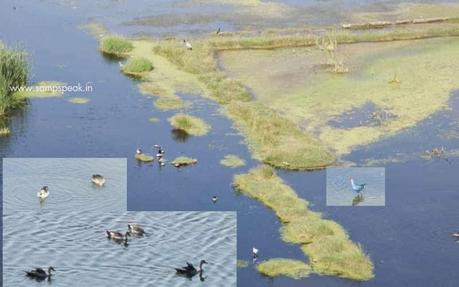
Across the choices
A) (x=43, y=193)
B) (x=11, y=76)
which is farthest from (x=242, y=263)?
(x=11, y=76)

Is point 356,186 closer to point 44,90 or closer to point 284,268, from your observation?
point 284,268

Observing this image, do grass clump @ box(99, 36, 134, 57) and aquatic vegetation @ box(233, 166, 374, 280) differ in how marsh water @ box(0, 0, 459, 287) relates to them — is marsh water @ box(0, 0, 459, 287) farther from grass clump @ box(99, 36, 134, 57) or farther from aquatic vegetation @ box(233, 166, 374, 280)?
grass clump @ box(99, 36, 134, 57)

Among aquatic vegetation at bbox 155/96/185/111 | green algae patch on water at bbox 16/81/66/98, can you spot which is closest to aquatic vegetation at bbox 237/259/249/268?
aquatic vegetation at bbox 155/96/185/111

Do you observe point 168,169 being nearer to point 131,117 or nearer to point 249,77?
point 131,117

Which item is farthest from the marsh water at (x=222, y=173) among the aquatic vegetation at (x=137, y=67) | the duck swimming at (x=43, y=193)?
the duck swimming at (x=43, y=193)

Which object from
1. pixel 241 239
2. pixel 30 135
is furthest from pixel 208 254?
pixel 30 135
